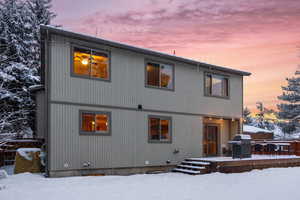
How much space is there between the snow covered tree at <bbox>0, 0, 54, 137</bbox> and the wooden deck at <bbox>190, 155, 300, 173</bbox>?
1141cm

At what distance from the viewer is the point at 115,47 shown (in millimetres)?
12781

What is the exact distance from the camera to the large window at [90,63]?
11742 mm

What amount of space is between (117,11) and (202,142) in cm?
949

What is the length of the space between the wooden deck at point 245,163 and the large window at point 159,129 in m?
1.88

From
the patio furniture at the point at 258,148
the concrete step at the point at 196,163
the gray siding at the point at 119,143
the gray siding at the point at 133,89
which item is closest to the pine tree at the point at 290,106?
the patio furniture at the point at 258,148

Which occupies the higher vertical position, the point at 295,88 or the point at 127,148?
the point at 295,88

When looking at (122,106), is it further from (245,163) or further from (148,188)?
(245,163)

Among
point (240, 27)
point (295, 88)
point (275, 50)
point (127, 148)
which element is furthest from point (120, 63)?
point (295, 88)


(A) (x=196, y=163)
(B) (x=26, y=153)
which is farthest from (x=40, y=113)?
(A) (x=196, y=163)

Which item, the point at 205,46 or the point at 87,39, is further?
the point at 205,46

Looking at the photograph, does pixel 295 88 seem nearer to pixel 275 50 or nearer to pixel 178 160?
pixel 275 50

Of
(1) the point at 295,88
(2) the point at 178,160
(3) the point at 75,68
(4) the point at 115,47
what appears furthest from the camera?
(1) the point at 295,88

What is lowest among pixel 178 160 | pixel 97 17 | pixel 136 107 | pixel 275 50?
pixel 178 160

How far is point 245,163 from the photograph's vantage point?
14.2m
